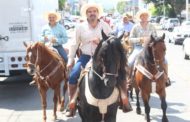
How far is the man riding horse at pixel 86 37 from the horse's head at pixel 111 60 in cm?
95

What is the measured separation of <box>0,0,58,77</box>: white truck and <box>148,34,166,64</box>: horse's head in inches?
217

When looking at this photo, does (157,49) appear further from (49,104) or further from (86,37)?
(49,104)

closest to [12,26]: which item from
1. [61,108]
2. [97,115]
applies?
[61,108]

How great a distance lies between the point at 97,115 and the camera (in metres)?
6.84

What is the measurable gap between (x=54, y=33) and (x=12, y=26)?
275 cm

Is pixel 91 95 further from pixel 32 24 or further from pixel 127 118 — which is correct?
pixel 32 24

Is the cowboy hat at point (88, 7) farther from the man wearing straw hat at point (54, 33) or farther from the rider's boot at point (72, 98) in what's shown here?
the man wearing straw hat at point (54, 33)

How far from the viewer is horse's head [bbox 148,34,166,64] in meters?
8.95

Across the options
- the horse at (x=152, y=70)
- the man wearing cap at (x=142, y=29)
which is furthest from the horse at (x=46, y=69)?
the horse at (x=152, y=70)

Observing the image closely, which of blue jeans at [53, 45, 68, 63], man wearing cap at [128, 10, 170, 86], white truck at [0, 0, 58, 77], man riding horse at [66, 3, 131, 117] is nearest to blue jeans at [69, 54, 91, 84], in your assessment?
man riding horse at [66, 3, 131, 117]

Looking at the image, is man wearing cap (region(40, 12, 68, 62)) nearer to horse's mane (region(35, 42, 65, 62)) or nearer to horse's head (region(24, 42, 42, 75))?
horse's mane (region(35, 42, 65, 62))

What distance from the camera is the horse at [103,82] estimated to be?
19.9 ft

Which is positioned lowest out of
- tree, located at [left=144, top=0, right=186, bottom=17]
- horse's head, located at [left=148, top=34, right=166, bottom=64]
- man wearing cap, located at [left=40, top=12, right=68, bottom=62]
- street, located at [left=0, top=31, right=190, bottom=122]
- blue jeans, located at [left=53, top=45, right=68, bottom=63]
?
street, located at [left=0, top=31, right=190, bottom=122]

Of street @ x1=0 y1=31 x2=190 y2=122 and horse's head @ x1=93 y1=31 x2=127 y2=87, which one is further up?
horse's head @ x1=93 y1=31 x2=127 y2=87
